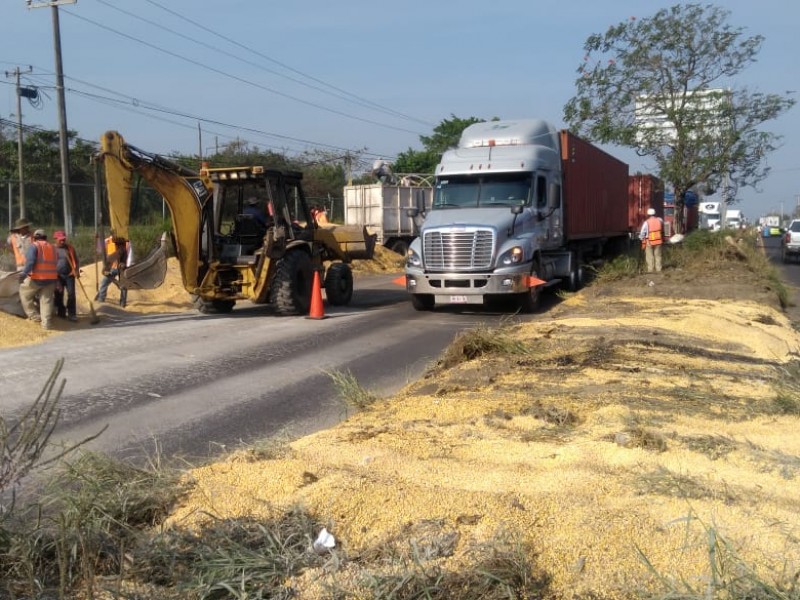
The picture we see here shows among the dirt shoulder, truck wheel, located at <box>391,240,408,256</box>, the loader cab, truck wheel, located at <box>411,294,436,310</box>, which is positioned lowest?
the dirt shoulder

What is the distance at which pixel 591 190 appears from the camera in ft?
63.1

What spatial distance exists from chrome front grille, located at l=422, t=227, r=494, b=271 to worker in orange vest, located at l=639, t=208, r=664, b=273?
738 centimetres

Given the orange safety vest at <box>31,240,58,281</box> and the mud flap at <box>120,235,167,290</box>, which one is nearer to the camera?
the orange safety vest at <box>31,240,58,281</box>

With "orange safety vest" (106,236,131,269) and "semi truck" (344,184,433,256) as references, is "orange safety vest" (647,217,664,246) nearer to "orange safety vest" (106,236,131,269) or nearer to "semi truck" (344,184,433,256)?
"semi truck" (344,184,433,256)

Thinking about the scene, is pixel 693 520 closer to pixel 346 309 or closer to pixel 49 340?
pixel 49 340

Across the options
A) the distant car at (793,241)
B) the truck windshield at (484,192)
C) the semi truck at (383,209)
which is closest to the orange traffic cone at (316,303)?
the truck windshield at (484,192)

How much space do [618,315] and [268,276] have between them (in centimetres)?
602

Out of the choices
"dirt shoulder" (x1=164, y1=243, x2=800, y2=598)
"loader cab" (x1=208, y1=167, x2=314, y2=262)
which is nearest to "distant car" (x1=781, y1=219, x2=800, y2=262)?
"loader cab" (x1=208, y1=167, x2=314, y2=262)

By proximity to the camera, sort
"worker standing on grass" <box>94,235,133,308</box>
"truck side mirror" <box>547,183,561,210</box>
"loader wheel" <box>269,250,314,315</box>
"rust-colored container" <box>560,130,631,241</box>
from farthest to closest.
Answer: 1. "rust-colored container" <box>560,130,631,241</box>
2. "truck side mirror" <box>547,183,561,210</box>
3. "worker standing on grass" <box>94,235,133,308</box>
4. "loader wheel" <box>269,250,314,315</box>

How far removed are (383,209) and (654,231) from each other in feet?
34.1

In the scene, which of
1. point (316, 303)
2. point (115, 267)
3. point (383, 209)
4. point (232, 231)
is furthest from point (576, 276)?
point (383, 209)

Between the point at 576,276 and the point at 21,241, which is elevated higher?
the point at 21,241

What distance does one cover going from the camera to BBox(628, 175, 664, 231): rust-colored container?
Result: 1062 inches

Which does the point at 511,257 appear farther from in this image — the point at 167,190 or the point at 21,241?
the point at 21,241
